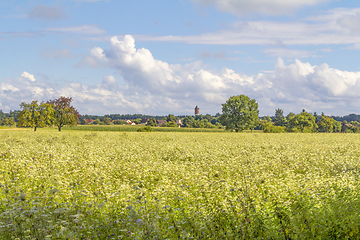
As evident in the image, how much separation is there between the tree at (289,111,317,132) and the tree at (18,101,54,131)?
3197 inches

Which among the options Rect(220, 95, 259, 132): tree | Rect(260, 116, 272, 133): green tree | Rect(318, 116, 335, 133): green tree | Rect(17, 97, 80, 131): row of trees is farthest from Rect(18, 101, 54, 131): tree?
Rect(318, 116, 335, 133): green tree

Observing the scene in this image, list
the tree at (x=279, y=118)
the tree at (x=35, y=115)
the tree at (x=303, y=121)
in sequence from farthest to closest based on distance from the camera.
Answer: the tree at (x=279, y=118)
the tree at (x=303, y=121)
the tree at (x=35, y=115)

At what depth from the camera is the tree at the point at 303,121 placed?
96.6 meters

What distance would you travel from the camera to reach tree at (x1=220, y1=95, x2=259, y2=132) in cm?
7606

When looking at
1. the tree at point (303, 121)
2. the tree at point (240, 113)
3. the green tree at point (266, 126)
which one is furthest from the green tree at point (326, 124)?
the tree at point (240, 113)

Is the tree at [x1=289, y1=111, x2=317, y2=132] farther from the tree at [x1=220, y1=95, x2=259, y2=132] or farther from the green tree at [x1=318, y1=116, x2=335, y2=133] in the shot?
the green tree at [x1=318, y1=116, x2=335, y2=133]

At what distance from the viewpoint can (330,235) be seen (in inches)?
253

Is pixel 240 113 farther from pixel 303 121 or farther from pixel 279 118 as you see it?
pixel 279 118

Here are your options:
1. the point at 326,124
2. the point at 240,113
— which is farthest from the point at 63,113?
the point at 326,124

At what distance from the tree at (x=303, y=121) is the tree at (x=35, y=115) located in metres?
81.2

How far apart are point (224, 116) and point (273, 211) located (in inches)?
2863

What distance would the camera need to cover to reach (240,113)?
77.6 meters

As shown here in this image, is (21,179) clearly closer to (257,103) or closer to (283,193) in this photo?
(283,193)

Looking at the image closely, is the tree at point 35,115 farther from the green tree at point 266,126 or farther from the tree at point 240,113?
the green tree at point 266,126
